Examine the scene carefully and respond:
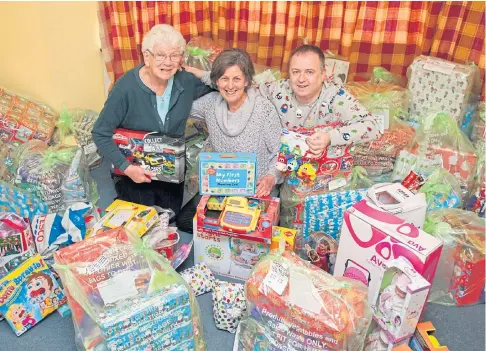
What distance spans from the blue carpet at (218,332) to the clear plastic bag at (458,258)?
6 centimetres

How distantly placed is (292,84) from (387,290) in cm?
107

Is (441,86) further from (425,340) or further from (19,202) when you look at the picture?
(19,202)

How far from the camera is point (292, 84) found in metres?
2.32

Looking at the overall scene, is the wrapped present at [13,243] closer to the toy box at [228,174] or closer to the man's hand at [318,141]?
the toy box at [228,174]

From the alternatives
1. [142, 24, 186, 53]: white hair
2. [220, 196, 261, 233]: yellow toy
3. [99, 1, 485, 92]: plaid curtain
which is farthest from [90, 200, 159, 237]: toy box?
[99, 1, 485, 92]: plaid curtain

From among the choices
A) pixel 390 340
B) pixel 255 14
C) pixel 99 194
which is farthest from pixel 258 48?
pixel 390 340

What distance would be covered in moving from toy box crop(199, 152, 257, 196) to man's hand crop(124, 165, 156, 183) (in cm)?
36

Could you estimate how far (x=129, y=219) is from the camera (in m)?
2.21

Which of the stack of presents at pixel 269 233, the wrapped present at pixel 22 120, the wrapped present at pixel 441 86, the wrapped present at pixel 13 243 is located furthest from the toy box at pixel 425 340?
the wrapped present at pixel 22 120

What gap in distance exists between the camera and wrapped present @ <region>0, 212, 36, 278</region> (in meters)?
2.03

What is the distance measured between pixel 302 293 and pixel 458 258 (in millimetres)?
854

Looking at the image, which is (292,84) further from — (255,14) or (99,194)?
(99,194)

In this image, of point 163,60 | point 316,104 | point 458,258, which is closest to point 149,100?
point 163,60

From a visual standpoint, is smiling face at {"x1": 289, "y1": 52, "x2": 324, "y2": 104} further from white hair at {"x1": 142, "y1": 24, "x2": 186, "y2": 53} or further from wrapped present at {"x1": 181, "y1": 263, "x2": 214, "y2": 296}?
wrapped present at {"x1": 181, "y1": 263, "x2": 214, "y2": 296}
